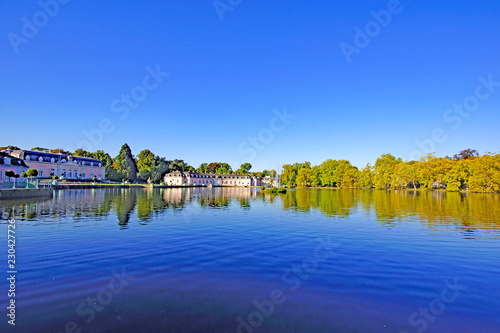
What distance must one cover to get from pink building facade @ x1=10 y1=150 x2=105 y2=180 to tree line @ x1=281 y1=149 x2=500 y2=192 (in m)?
81.4

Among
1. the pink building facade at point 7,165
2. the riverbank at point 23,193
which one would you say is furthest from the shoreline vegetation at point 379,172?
the riverbank at point 23,193

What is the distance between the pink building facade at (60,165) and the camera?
236 ft

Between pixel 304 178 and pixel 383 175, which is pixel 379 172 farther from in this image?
pixel 304 178

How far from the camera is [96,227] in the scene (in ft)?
53.2

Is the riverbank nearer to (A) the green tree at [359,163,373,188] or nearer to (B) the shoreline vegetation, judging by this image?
(B) the shoreline vegetation

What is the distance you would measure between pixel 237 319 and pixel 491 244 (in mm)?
13534

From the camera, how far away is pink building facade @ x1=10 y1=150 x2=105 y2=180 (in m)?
71.9

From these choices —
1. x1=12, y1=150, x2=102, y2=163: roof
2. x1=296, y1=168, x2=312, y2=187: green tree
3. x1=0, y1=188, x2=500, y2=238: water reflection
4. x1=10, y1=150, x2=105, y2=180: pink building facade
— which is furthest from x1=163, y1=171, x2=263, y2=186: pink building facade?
x1=0, y1=188, x2=500, y2=238: water reflection

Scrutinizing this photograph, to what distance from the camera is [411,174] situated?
92.7 m

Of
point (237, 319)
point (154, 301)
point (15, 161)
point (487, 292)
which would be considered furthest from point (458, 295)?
point (15, 161)

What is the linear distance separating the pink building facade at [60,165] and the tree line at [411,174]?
8141 cm

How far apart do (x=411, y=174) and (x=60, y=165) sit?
108392 millimetres

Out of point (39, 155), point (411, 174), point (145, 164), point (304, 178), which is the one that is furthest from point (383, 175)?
point (39, 155)

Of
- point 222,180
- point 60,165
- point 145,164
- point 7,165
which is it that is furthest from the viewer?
point 222,180
